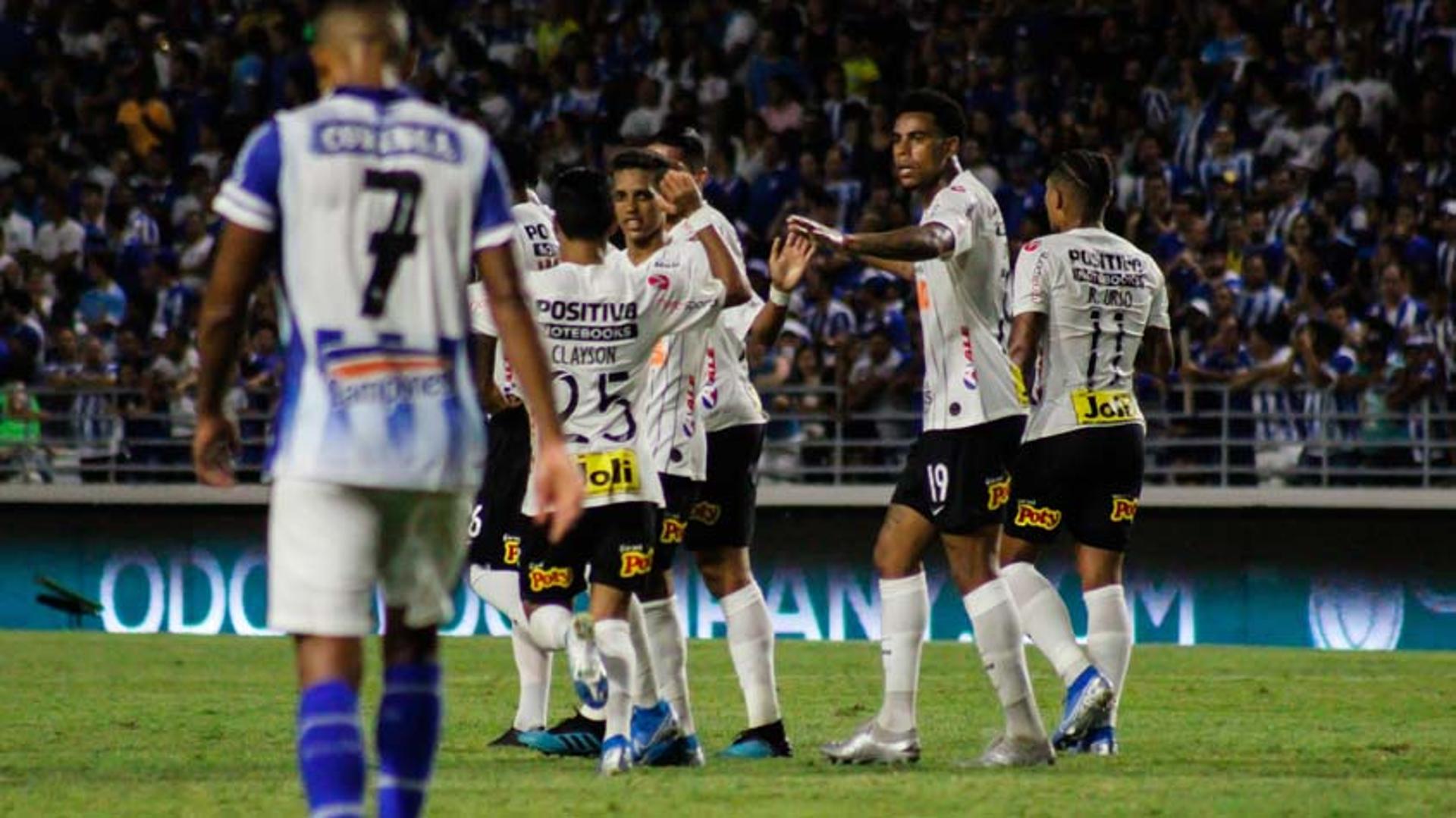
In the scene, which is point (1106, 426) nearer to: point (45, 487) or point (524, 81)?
point (45, 487)

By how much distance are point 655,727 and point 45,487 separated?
13056 mm

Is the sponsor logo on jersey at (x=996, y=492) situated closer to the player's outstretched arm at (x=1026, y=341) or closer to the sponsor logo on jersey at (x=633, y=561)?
the player's outstretched arm at (x=1026, y=341)

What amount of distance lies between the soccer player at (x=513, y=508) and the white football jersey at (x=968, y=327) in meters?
1.73

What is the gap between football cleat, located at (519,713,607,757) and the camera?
32.4 feet

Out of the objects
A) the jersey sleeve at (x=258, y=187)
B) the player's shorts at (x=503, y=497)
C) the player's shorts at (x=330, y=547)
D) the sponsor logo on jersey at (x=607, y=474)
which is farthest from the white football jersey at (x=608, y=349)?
the jersey sleeve at (x=258, y=187)

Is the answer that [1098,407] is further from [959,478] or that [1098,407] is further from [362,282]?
[362,282]

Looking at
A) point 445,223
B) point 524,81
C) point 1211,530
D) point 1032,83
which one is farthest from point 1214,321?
point 445,223

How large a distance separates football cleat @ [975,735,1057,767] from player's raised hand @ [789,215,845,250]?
Answer: 1.91 metres

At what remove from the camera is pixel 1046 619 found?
10086 mm

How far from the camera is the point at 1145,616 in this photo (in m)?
19.4

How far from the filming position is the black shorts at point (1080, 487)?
1038cm

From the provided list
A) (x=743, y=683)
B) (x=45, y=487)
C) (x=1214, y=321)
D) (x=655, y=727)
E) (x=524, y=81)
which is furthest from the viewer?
(x=524, y=81)

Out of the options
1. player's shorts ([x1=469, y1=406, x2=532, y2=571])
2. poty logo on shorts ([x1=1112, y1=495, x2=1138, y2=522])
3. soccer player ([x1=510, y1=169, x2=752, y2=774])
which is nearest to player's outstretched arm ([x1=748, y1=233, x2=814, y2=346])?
soccer player ([x1=510, y1=169, x2=752, y2=774])

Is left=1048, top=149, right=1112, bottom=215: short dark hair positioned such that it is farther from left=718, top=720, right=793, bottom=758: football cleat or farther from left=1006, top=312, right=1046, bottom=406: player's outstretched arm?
left=718, top=720, right=793, bottom=758: football cleat
